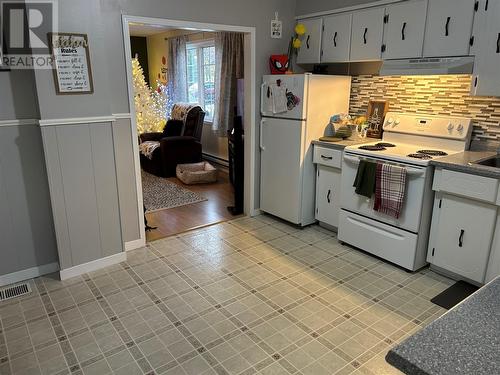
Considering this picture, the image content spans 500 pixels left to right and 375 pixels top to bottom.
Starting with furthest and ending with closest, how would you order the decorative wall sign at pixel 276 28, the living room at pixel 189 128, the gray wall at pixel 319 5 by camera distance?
1. the living room at pixel 189 128
2. the decorative wall sign at pixel 276 28
3. the gray wall at pixel 319 5

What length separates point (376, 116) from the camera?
354 cm

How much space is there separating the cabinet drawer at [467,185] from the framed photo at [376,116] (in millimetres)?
1040

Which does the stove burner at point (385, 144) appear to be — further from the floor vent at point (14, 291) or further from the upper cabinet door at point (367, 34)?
the floor vent at point (14, 291)

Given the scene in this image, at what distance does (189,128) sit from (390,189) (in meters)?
4.02

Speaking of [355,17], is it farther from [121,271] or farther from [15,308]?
[15,308]

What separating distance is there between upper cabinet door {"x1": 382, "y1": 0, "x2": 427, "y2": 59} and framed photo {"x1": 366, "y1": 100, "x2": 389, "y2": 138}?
1.70ft

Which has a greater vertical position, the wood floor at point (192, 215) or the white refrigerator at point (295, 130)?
the white refrigerator at point (295, 130)

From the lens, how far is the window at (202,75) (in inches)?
252

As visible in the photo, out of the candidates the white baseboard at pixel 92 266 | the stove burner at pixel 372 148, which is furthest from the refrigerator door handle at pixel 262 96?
the white baseboard at pixel 92 266

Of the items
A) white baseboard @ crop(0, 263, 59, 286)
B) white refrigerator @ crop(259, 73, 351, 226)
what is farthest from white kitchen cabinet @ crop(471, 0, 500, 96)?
white baseboard @ crop(0, 263, 59, 286)

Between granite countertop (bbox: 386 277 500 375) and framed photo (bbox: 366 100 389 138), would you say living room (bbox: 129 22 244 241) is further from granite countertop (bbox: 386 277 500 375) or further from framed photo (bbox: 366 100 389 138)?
granite countertop (bbox: 386 277 500 375)

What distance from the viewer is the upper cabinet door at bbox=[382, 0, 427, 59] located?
112 inches

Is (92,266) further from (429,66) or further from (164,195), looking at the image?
(429,66)

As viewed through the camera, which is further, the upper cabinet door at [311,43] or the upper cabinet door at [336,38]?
the upper cabinet door at [311,43]
